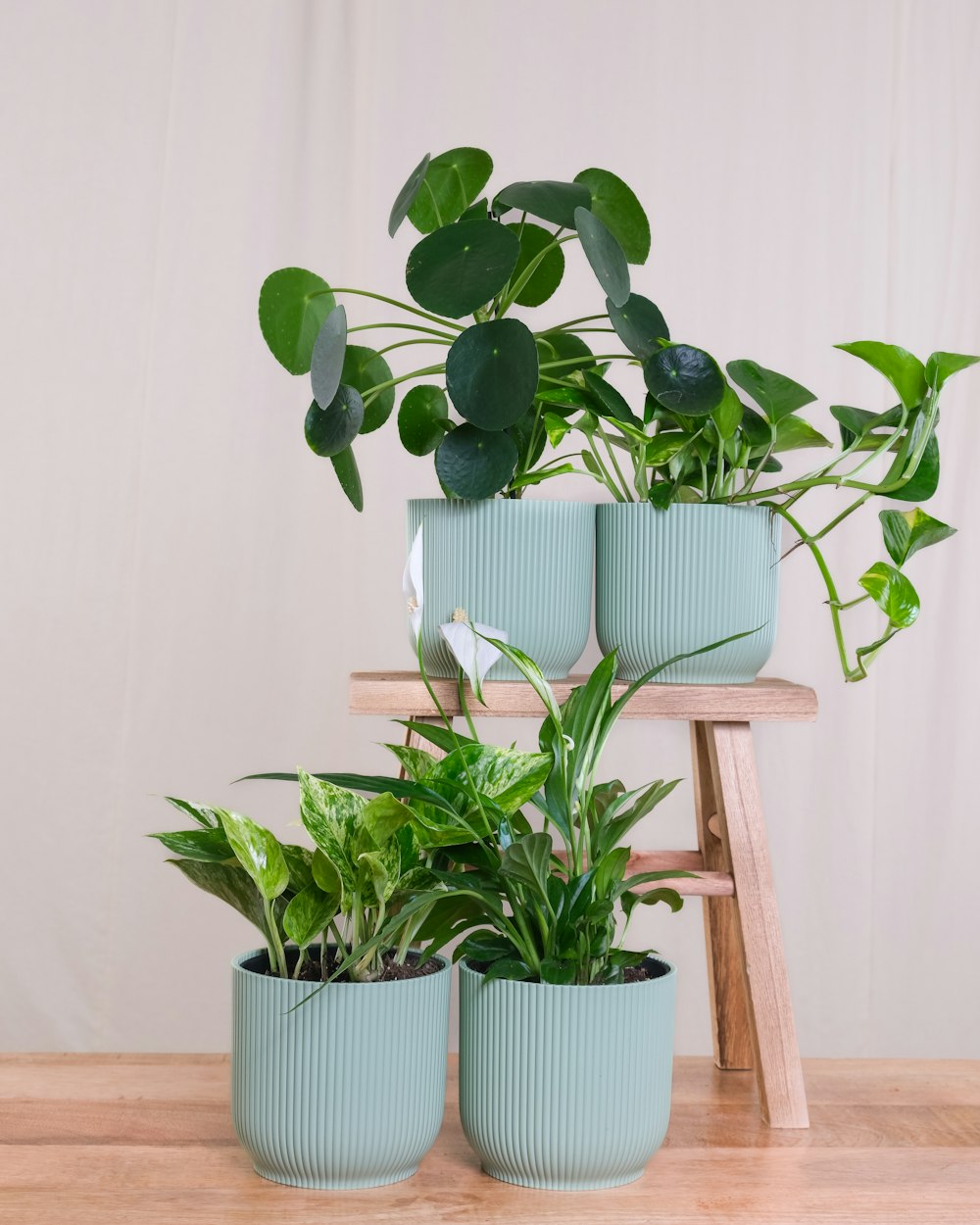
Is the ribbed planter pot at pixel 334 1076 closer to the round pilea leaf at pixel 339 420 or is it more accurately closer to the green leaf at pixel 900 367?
the round pilea leaf at pixel 339 420

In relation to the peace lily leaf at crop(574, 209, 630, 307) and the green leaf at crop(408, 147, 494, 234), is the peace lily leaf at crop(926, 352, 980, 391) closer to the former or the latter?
the peace lily leaf at crop(574, 209, 630, 307)

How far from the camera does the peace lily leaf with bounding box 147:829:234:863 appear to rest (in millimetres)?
874

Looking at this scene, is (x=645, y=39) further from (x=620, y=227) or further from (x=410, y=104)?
(x=620, y=227)

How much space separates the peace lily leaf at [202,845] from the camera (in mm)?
874

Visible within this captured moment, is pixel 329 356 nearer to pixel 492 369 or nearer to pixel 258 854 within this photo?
pixel 492 369

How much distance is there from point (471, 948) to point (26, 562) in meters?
1.06

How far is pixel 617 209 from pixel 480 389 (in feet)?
0.76

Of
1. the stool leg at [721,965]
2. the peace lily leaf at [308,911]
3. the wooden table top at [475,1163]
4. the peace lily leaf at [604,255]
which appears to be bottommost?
the wooden table top at [475,1163]

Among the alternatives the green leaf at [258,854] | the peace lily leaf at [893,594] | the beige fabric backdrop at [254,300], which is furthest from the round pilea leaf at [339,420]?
the beige fabric backdrop at [254,300]

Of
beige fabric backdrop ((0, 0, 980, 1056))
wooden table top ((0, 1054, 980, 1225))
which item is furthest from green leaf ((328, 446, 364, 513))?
beige fabric backdrop ((0, 0, 980, 1056))

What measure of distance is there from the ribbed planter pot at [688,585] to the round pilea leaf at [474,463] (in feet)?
0.39

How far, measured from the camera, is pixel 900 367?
99 centimetres

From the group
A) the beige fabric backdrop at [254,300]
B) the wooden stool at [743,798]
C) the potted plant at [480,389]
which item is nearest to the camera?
the potted plant at [480,389]

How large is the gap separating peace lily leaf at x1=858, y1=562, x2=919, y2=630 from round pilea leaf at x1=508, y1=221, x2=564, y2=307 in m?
0.37
